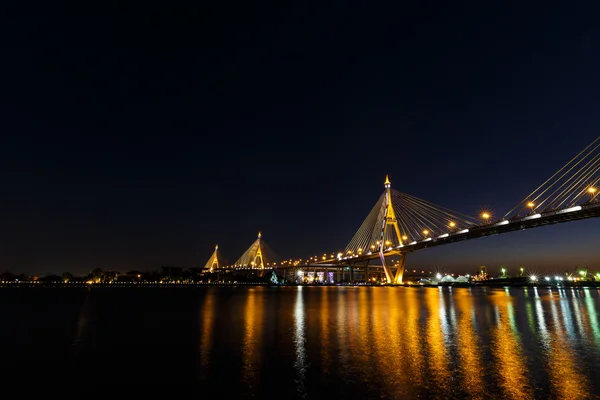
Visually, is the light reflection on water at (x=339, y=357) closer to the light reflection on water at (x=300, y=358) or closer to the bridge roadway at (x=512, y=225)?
the light reflection on water at (x=300, y=358)

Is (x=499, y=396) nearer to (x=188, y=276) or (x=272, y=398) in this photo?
(x=272, y=398)

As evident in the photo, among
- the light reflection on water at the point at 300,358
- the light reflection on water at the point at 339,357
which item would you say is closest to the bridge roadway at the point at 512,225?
the light reflection on water at the point at 339,357

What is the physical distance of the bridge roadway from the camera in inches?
1715

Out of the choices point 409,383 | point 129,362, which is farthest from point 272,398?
point 129,362

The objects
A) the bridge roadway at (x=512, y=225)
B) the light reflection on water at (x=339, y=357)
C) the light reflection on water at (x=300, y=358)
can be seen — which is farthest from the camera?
Result: the bridge roadway at (x=512, y=225)

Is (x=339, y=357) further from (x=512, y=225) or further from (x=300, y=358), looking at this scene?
(x=512, y=225)

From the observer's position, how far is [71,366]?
13.8 metres

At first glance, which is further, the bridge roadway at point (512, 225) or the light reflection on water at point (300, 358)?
the bridge roadway at point (512, 225)

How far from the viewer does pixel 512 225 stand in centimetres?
5462

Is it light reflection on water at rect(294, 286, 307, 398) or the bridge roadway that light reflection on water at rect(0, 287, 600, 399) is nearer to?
light reflection on water at rect(294, 286, 307, 398)

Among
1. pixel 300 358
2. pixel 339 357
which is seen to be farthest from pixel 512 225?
pixel 300 358

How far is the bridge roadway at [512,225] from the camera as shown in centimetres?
4356

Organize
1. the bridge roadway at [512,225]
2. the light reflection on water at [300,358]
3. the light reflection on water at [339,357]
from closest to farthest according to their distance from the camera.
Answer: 1. the light reflection on water at [339,357]
2. the light reflection on water at [300,358]
3. the bridge roadway at [512,225]

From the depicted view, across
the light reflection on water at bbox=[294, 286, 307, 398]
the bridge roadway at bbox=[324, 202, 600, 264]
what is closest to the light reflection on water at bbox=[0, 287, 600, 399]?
the light reflection on water at bbox=[294, 286, 307, 398]
